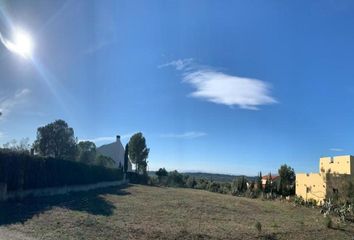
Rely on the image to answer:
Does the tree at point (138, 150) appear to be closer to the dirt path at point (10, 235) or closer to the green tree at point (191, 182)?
the green tree at point (191, 182)

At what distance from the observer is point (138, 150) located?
2803 inches

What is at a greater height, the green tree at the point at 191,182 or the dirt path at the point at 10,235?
the green tree at the point at 191,182

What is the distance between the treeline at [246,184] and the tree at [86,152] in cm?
986

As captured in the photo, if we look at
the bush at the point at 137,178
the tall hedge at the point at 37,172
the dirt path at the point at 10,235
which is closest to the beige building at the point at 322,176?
the tall hedge at the point at 37,172

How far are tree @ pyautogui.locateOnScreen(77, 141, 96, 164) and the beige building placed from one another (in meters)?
31.9

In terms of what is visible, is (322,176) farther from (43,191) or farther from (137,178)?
(137,178)

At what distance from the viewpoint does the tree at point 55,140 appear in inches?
2248

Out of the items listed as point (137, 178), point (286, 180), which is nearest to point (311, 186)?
point (286, 180)

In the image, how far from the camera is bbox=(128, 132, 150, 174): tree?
71250 mm

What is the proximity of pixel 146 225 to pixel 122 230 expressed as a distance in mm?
1803

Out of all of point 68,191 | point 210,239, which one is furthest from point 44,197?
point 210,239

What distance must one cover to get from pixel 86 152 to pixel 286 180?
31207 millimetres

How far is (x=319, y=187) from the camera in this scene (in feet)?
119

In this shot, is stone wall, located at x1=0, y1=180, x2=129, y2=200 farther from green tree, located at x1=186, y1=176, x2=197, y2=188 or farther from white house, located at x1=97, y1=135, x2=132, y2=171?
white house, located at x1=97, y1=135, x2=132, y2=171
